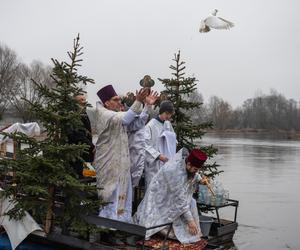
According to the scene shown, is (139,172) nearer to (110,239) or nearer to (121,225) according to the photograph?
(110,239)

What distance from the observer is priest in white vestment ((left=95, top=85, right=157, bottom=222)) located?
669 cm

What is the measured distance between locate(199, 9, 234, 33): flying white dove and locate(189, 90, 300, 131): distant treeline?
99320 mm

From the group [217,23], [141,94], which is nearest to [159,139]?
[141,94]

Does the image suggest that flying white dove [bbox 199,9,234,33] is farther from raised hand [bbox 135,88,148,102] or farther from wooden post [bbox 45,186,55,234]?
wooden post [bbox 45,186,55,234]

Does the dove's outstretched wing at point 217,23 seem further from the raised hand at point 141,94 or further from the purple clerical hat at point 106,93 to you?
the raised hand at point 141,94

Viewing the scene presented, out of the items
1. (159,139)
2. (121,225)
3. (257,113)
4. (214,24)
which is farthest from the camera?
(257,113)

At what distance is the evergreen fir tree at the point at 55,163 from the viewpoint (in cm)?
616

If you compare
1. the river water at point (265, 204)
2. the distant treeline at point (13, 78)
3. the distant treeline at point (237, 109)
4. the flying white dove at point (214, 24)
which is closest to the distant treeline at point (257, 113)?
the distant treeline at point (237, 109)

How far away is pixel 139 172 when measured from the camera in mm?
7062

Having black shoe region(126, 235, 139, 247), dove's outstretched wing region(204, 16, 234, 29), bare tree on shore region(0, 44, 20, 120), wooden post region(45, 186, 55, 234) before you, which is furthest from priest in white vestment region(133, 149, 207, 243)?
bare tree on shore region(0, 44, 20, 120)

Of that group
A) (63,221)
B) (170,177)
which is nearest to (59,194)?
(63,221)

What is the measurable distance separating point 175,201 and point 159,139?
1.39 m

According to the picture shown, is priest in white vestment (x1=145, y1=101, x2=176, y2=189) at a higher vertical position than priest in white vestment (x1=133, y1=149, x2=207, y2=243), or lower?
higher

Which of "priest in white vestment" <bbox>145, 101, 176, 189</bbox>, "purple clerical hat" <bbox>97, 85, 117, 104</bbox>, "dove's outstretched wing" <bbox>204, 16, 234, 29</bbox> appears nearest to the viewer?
"purple clerical hat" <bbox>97, 85, 117, 104</bbox>
